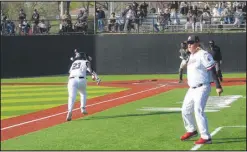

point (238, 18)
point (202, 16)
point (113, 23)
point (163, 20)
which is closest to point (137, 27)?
point (113, 23)

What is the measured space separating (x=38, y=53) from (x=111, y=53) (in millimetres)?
4670

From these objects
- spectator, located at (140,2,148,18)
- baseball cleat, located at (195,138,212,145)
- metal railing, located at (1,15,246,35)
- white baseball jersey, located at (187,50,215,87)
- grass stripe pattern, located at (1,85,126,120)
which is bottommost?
grass stripe pattern, located at (1,85,126,120)

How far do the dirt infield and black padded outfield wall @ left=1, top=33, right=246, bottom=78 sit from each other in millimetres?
5920

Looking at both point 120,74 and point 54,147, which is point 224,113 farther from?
point 120,74

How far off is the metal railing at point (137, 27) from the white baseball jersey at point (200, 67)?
2472cm

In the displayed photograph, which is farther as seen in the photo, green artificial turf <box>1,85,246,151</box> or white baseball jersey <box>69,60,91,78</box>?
white baseball jersey <box>69,60,91,78</box>

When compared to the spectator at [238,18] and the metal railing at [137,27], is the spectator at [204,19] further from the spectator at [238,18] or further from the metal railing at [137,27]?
the spectator at [238,18]

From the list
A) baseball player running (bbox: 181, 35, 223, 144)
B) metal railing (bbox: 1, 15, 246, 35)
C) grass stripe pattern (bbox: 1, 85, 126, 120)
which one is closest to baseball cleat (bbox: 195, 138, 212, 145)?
baseball player running (bbox: 181, 35, 223, 144)

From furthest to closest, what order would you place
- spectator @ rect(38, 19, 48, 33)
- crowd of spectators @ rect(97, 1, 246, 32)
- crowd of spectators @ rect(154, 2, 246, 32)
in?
spectator @ rect(38, 19, 48, 33)
crowd of spectators @ rect(97, 1, 246, 32)
crowd of spectators @ rect(154, 2, 246, 32)

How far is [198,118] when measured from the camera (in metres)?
9.91

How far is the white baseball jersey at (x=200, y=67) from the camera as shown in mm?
9875

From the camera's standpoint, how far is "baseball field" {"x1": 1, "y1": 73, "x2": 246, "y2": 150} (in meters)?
10.7

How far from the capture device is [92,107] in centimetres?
1800

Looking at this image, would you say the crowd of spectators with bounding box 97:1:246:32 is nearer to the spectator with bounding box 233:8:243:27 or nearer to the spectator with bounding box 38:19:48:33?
the spectator with bounding box 233:8:243:27
